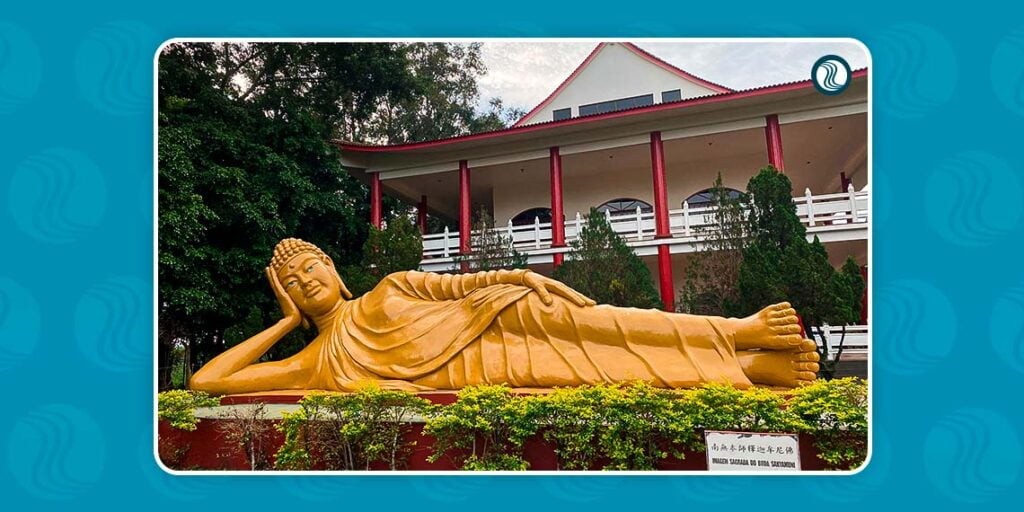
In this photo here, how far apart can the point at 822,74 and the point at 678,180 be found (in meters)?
5.45

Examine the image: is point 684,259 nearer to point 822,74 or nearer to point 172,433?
point 822,74

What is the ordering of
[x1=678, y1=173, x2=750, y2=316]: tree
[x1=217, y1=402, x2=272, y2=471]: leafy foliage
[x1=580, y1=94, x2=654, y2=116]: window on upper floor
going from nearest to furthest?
[x1=217, y1=402, x2=272, y2=471]: leafy foliage, [x1=678, y1=173, x2=750, y2=316]: tree, [x1=580, y1=94, x2=654, y2=116]: window on upper floor

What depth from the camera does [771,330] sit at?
16.4 feet

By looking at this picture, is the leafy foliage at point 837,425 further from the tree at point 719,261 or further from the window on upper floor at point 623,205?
the window on upper floor at point 623,205

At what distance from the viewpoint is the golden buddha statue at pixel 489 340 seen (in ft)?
16.5

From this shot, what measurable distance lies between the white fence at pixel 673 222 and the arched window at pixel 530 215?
41.7 inches

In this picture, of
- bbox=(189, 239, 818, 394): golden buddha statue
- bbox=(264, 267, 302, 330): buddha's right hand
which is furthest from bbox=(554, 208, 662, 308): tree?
bbox=(264, 267, 302, 330): buddha's right hand

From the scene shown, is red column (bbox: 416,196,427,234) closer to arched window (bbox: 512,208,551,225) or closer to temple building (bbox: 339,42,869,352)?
temple building (bbox: 339,42,869,352)

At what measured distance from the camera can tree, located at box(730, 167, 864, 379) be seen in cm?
612

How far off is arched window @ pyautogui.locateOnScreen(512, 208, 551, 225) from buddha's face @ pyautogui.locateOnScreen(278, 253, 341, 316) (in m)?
5.17

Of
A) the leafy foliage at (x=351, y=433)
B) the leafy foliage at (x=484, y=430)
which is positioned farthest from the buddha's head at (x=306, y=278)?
the leafy foliage at (x=484, y=430)

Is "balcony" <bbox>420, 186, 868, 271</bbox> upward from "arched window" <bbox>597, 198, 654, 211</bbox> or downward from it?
downward

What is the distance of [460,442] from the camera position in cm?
418

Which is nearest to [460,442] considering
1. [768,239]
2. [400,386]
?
[400,386]
